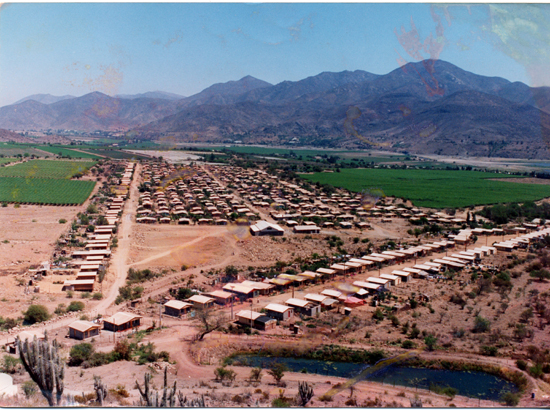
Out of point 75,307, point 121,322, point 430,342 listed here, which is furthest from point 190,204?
point 430,342

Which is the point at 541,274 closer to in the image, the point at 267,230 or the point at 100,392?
the point at 267,230

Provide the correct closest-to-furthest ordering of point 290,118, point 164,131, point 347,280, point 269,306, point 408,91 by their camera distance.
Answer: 1. point 269,306
2. point 347,280
3. point 408,91
4. point 164,131
5. point 290,118

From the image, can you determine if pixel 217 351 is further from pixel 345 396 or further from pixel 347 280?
pixel 347 280

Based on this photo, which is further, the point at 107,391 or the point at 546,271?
the point at 546,271

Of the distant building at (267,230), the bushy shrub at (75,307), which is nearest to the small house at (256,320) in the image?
the bushy shrub at (75,307)

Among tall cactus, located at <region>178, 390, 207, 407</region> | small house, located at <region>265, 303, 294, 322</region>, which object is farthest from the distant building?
tall cactus, located at <region>178, 390, 207, 407</region>

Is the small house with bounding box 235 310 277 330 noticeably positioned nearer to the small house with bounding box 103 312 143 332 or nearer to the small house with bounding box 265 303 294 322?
the small house with bounding box 265 303 294 322

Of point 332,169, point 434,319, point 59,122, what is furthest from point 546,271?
point 59,122

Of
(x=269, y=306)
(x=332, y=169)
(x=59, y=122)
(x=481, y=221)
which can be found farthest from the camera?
(x=59, y=122)
